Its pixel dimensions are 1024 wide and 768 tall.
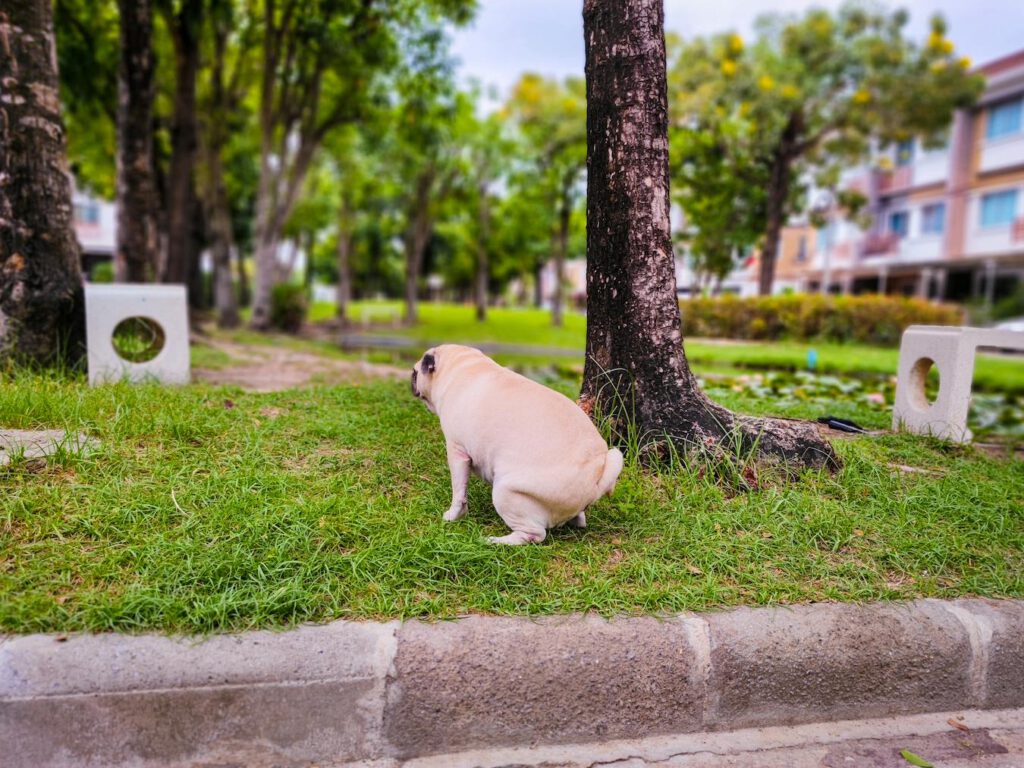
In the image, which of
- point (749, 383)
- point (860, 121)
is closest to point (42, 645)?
point (749, 383)

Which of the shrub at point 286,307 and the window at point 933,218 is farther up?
the window at point 933,218


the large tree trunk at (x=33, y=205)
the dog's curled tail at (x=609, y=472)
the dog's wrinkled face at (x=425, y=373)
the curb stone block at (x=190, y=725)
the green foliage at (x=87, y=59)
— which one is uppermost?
the green foliage at (x=87, y=59)

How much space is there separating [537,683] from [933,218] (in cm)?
3330

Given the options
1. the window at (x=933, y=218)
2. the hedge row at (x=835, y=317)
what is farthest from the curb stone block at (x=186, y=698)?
the window at (x=933, y=218)

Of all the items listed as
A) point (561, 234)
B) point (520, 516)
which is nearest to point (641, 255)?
point (520, 516)

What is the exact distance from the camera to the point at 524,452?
8.66ft

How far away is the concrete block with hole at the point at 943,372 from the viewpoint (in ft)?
14.3

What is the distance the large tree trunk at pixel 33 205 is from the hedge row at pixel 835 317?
47.9 ft

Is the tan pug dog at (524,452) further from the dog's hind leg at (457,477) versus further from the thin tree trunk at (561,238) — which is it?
the thin tree trunk at (561,238)

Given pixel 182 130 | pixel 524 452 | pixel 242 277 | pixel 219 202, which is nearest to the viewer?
pixel 524 452

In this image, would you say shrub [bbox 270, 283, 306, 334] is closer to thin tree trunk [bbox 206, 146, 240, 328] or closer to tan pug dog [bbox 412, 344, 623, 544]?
thin tree trunk [bbox 206, 146, 240, 328]

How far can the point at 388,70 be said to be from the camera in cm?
1498

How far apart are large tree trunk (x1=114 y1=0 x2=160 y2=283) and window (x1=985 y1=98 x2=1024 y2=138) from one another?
2789cm

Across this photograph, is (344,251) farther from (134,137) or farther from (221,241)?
(134,137)
